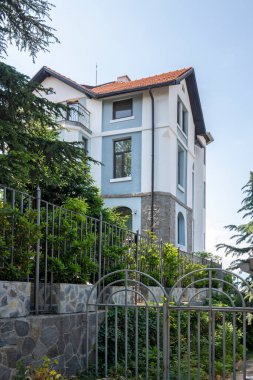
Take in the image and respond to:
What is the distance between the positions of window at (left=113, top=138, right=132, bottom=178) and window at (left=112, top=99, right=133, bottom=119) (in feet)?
4.06

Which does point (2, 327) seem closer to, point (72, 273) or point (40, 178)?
point (72, 273)

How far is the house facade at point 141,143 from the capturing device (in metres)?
20.6

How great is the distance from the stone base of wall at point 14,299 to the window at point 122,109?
16769 mm

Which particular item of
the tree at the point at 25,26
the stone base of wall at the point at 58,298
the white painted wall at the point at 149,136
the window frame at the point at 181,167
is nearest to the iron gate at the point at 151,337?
the stone base of wall at the point at 58,298

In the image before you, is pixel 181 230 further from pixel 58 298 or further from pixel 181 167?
pixel 58 298

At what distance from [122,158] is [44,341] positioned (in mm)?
16110

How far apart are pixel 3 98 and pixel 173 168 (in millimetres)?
12494

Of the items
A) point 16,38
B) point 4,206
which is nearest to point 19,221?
point 4,206

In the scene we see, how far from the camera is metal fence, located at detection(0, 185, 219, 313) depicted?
6.03 metres

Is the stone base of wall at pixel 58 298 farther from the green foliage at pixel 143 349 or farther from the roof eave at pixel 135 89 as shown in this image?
the roof eave at pixel 135 89

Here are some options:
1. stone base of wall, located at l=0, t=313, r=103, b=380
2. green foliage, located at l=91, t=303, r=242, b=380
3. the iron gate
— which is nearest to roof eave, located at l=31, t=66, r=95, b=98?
the iron gate

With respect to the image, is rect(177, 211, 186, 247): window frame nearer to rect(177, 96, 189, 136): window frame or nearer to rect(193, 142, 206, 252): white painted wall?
rect(193, 142, 206, 252): white painted wall

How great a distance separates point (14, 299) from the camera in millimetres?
5781

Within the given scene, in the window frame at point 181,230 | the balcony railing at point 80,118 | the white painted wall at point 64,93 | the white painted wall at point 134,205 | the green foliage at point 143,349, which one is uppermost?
the white painted wall at point 64,93
